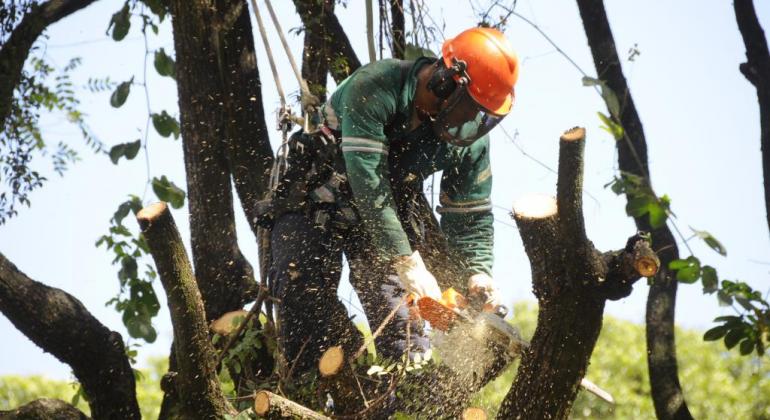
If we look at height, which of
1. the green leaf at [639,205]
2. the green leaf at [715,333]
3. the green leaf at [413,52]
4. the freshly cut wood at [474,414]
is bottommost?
the freshly cut wood at [474,414]

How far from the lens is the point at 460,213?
3.66 meters

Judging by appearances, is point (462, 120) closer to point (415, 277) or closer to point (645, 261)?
point (415, 277)

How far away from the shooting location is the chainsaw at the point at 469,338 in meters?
3.06

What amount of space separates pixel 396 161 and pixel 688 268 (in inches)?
47.3

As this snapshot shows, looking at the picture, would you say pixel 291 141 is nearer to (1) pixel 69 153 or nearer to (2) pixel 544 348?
(2) pixel 544 348

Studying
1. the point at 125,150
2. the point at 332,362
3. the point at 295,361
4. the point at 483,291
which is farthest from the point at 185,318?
the point at 125,150

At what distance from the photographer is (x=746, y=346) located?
11.0ft

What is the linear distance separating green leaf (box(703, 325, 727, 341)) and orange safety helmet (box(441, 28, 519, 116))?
45.0 inches

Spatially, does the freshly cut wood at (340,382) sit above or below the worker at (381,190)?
below

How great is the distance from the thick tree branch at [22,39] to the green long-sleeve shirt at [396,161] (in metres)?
1.74

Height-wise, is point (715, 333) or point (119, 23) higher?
point (119, 23)

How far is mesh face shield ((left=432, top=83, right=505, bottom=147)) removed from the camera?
10.8 ft

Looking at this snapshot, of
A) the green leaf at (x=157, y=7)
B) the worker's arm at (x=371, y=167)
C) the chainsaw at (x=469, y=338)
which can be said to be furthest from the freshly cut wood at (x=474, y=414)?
the green leaf at (x=157, y=7)

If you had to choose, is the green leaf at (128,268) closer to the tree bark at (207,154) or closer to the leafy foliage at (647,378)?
the tree bark at (207,154)
